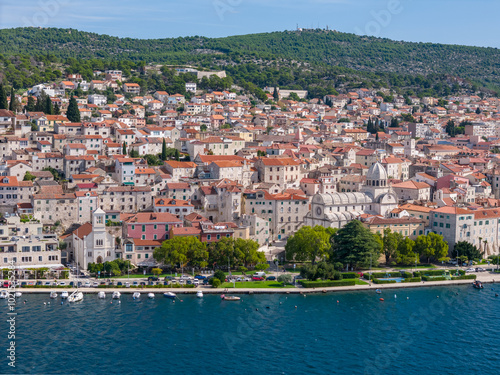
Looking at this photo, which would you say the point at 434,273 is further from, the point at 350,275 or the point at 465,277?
the point at 350,275

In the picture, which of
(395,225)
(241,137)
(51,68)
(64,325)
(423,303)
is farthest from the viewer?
(51,68)

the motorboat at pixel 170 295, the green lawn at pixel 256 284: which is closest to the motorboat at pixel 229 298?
the green lawn at pixel 256 284

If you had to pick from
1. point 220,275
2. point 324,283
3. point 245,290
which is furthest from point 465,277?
point 220,275

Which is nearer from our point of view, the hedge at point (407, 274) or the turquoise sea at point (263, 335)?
the turquoise sea at point (263, 335)

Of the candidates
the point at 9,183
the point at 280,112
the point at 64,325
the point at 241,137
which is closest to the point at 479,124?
the point at 280,112

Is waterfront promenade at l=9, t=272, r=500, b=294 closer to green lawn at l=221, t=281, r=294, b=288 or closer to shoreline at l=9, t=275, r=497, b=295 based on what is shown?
shoreline at l=9, t=275, r=497, b=295

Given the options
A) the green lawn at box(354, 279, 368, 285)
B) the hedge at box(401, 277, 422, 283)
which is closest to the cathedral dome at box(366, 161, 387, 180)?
the hedge at box(401, 277, 422, 283)

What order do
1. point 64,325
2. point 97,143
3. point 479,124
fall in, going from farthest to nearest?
1. point 479,124
2. point 97,143
3. point 64,325

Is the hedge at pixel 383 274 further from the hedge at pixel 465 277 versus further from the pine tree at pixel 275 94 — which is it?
→ the pine tree at pixel 275 94

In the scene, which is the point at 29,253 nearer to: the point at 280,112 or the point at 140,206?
the point at 140,206
